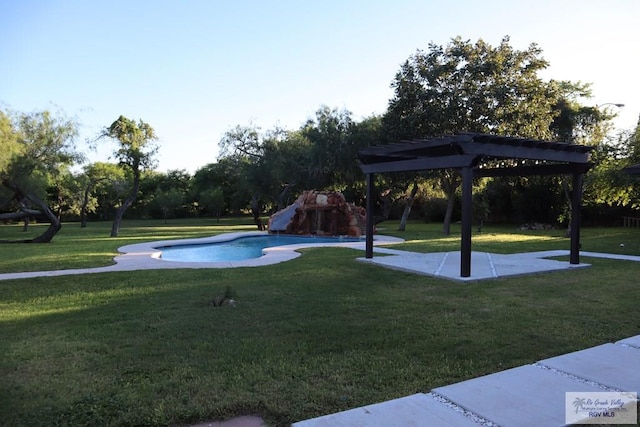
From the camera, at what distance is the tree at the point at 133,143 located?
18.8 metres

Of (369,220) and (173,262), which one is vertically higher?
(369,220)

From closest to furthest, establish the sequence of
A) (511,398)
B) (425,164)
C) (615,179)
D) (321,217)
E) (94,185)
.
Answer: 1. (511,398)
2. (425,164)
3. (615,179)
4. (321,217)
5. (94,185)

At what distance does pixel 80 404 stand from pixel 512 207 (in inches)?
1218

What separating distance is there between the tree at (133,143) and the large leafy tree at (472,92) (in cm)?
1094

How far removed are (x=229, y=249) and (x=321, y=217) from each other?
5.74 metres

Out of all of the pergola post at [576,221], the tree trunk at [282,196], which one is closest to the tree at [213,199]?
the tree trunk at [282,196]

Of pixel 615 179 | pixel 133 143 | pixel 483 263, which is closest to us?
pixel 483 263

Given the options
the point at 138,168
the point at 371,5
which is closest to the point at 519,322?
the point at 371,5

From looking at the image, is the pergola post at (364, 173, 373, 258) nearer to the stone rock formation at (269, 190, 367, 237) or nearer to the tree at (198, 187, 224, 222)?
the stone rock formation at (269, 190, 367, 237)

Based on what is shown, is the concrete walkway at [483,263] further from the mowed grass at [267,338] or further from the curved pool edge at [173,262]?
the curved pool edge at [173,262]

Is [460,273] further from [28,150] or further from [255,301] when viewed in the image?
[28,150]

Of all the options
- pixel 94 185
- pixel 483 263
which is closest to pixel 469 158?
pixel 483 263

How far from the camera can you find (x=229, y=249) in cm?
1594

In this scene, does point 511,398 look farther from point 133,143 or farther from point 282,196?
point 282,196
